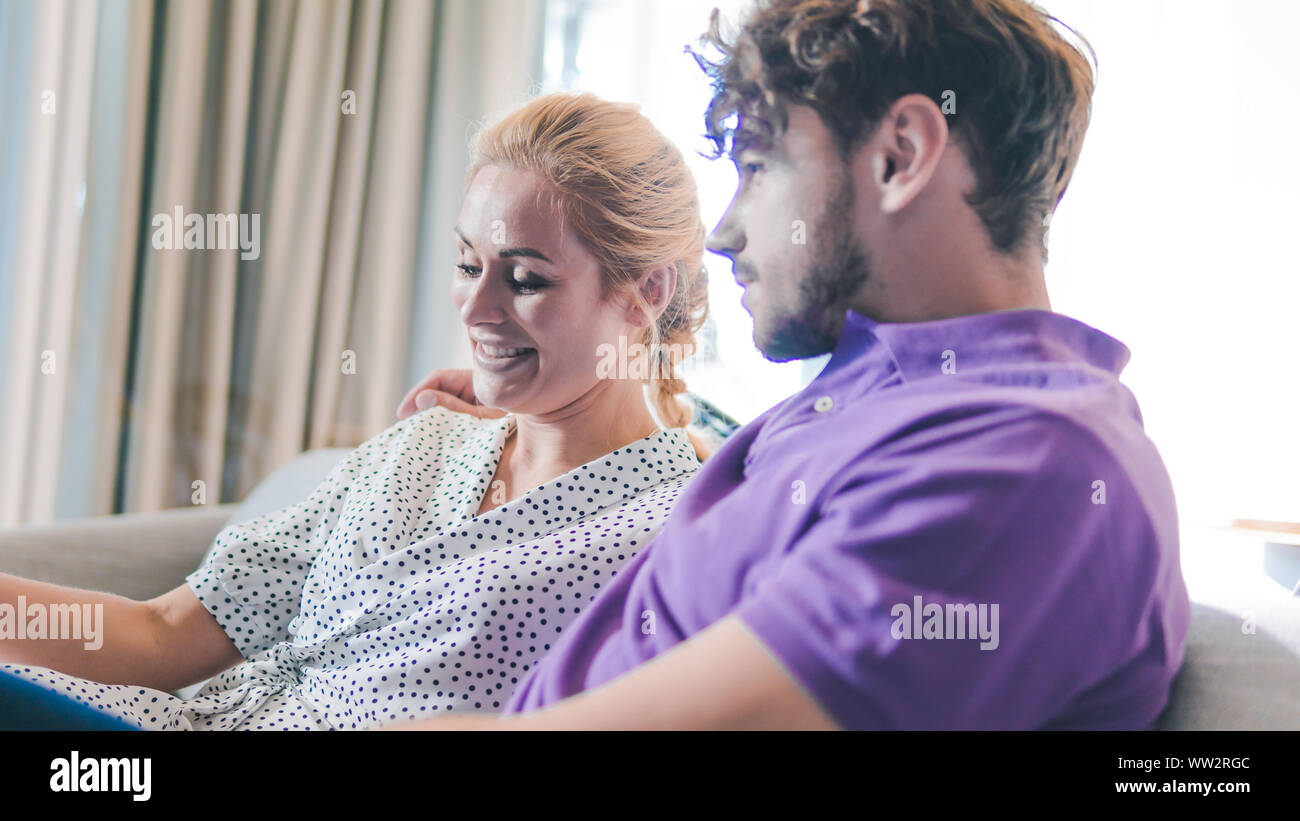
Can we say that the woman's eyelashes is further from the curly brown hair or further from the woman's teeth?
the curly brown hair

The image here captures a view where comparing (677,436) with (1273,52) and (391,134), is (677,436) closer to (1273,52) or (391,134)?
(1273,52)

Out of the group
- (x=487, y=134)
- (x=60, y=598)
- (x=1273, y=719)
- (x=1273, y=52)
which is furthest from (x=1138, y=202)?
(x=60, y=598)

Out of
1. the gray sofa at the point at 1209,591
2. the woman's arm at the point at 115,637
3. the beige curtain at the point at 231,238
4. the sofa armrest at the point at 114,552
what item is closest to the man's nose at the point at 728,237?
the gray sofa at the point at 1209,591

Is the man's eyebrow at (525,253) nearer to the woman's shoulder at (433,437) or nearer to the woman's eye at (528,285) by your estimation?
the woman's eye at (528,285)

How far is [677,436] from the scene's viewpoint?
94 centimetres

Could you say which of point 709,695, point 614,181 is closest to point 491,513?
point 614,181

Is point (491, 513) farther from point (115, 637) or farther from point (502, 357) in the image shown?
point (115, 637)

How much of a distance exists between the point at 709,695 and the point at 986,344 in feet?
0.85

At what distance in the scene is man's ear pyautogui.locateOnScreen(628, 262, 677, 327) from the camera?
94 centimetres

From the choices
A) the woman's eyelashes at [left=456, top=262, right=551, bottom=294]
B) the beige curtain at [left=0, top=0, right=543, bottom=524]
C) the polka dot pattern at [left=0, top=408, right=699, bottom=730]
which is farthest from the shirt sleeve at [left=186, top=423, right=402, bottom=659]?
the beige curtain at [left=0, top=0, right=543, bottom=524]

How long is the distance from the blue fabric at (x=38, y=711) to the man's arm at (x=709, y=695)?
0.32 m

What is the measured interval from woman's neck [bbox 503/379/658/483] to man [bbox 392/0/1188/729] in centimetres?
28

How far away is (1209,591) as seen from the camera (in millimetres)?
701

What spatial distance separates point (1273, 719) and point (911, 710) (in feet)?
0.77
